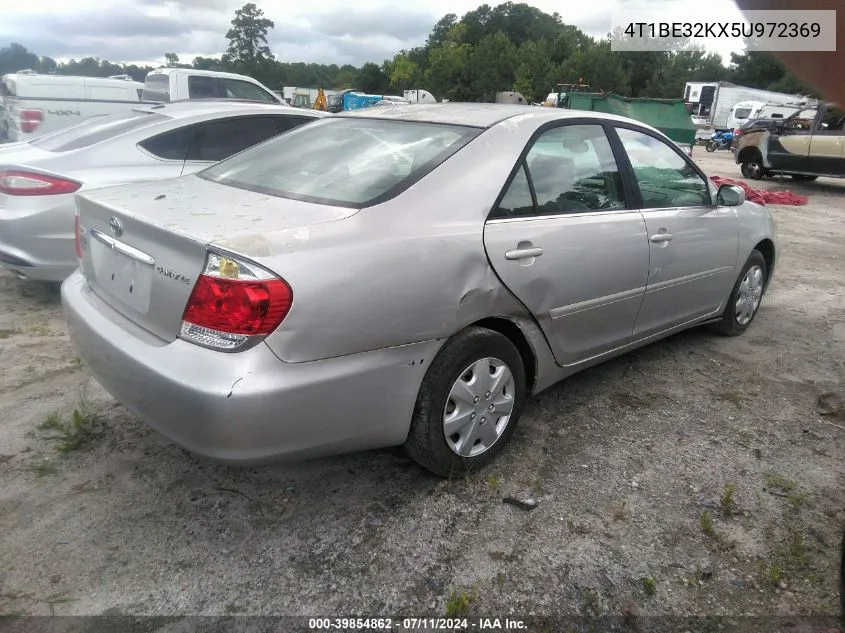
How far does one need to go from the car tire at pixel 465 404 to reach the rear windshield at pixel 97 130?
146 inches

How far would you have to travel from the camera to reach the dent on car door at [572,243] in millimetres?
2617

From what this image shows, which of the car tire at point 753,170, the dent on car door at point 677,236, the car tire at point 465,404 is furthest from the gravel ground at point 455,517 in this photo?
the car tire at point 753,170

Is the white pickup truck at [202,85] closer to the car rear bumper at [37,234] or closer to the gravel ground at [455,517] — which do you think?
the car rear bumper at [37,234]

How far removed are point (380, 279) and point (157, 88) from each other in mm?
11144

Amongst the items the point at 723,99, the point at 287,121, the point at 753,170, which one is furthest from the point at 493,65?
the point at 287,121

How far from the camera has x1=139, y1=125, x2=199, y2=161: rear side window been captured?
4.83m

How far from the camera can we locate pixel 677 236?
3486 millimetres

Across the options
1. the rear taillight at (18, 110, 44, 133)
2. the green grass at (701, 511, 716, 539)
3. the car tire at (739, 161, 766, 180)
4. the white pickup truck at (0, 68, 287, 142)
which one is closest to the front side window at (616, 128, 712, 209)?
the green grass at (701, 511, 716, 539)

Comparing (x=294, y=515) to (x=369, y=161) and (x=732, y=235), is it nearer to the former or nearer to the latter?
(x=369, y=161)

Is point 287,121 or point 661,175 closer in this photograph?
point 661,175

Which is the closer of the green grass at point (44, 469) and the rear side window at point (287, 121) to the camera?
the green grass at point (44, 469)

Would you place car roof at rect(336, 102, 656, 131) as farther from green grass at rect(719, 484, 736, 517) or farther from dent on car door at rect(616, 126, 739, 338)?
green grass at rect(719, 484, 736, 517)

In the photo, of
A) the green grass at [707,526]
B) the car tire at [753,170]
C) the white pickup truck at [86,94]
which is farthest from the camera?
the car tire at [753,170]

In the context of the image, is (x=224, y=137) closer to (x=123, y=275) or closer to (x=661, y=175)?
(x=123, y=275)
